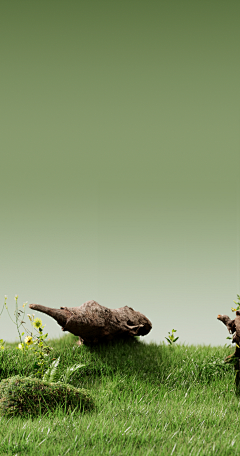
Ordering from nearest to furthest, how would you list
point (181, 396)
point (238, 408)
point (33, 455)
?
1. point (33, 455)
2. point (238, 408)
3. point (181, 396)

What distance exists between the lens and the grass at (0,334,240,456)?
3535mm

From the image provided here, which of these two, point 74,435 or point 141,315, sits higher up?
point 141,315

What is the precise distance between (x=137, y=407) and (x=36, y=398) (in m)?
1.40

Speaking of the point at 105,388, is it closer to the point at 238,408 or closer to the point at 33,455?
the point at 238,408

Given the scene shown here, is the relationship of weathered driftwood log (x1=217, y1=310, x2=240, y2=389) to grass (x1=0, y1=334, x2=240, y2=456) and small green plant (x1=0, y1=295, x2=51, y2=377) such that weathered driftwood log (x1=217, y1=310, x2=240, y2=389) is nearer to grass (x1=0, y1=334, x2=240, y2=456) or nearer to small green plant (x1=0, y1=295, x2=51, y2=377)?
grass (x1=0, y1=334, x2=240, y2=456)

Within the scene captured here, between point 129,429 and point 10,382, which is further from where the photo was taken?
point 10,382

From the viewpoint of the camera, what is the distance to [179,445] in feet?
11.7

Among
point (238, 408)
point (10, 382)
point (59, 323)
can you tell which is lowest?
point (238, 408)

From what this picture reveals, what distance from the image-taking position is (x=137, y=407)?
4.83 metres

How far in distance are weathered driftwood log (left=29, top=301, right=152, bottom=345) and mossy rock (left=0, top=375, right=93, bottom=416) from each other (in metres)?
1.90

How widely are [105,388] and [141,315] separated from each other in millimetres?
2481

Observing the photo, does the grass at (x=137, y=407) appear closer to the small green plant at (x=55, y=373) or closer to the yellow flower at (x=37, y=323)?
the small green plant at (x=55, y=373)

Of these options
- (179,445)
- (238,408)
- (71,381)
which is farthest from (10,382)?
(238,408)

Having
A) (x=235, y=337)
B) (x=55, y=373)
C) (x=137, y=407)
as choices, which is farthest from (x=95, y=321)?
(x=235, y=337)
